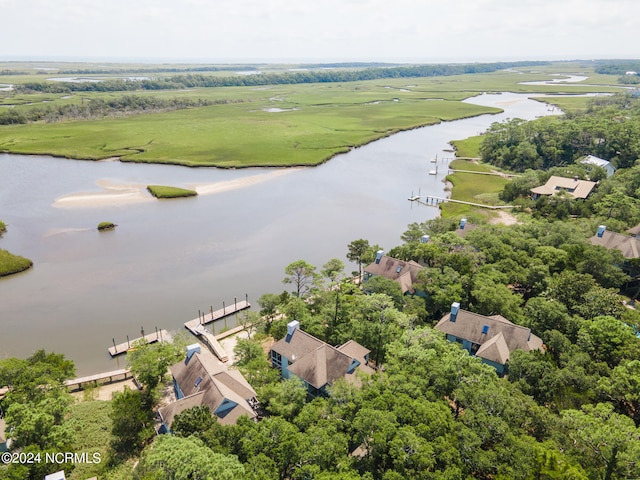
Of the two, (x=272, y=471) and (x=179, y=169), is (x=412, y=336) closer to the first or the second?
(x=272, y=471)

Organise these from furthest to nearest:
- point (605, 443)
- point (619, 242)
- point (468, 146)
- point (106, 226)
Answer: point (468, 146) → point (106, 226) → point (619, 242) → point (605, 443)

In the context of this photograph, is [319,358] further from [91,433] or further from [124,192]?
[124,192]

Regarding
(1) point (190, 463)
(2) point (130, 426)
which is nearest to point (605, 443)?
(1) point (190, 463)

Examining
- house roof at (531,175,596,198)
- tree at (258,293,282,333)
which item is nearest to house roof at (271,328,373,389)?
tree at (258,293,282,333)

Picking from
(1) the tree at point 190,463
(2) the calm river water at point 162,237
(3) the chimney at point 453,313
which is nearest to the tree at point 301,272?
(2) the calm river water at point 162,237

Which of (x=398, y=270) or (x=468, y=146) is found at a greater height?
(x=398, y=270)

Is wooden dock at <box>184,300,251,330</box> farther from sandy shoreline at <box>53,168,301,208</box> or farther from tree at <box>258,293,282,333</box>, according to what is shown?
sandy shoreline at <box>53,168,301,208</box>

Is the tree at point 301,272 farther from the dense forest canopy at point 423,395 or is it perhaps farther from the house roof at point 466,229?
the house roof at point 466,229
